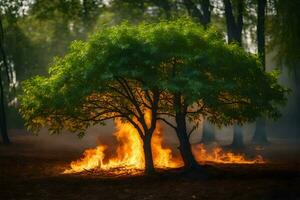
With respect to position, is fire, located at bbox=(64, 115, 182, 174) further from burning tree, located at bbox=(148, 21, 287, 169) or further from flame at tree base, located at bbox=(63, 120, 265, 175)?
burning tree, located at bbox=(148, 21, 287, 169)

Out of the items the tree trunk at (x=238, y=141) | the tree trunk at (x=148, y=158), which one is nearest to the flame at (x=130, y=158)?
the tree trunk at (x=148, y=158)

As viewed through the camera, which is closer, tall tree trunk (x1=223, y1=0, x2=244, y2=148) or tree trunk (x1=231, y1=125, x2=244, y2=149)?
tall tree trunk (x1=223, y1=0, x2=244, y2=148)

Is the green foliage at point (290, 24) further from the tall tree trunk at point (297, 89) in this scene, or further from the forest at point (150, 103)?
the tall tree trunk at point (297, 89)

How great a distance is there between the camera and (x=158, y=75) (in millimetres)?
16703

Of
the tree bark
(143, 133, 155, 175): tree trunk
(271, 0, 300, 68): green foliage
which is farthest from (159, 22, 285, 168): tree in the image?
the tree bark

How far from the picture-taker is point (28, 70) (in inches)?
2376

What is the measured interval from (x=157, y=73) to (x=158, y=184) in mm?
4166

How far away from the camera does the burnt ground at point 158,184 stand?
1443 cm

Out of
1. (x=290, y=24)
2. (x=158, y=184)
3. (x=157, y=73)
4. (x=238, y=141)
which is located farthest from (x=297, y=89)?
(x=158, y=184)

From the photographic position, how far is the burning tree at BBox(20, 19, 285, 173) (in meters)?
16.2

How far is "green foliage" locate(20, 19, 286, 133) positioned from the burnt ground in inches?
100

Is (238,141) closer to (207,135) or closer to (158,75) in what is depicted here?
(207,135)

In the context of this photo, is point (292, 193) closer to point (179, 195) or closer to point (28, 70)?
point (179, 195)

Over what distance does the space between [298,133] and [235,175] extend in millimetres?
23474
